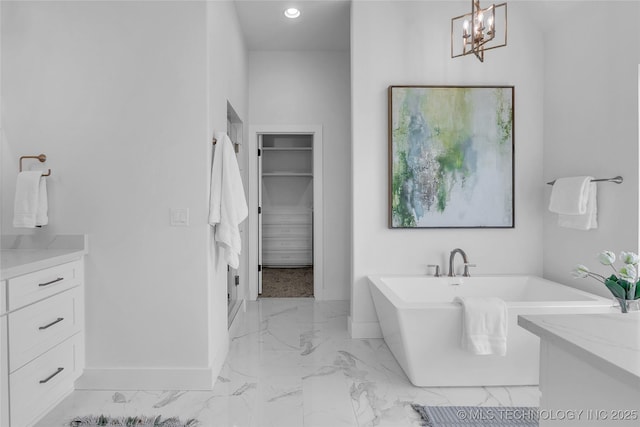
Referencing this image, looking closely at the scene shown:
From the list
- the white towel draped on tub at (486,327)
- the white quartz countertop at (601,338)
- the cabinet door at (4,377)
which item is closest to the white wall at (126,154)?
the cabinet door at (4,377)

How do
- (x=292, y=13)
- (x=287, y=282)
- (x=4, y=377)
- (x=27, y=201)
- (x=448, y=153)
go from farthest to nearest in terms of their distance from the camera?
(x=287, y=282) → (x=292, y=13) → (x=448, y=153) → (x=27, y=201) → (x=4, y=377)

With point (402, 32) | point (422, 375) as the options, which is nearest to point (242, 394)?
point (422, 375)

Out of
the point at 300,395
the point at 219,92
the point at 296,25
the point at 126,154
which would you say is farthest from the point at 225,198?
the point at 296,25

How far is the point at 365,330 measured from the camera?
A: 3.29 metres

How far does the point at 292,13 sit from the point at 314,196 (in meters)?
1.87

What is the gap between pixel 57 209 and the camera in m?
2.38

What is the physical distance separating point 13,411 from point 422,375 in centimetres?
209

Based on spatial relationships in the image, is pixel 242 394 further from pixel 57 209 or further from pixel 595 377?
pixel 595 377

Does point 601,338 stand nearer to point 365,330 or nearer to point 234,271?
point 365,330

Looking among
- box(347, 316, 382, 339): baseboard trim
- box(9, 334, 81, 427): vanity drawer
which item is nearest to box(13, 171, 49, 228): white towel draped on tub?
box(9, 334, 81, 427): vanity drawer

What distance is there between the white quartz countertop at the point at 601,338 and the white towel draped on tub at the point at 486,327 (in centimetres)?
126

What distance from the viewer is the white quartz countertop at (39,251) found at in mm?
1923

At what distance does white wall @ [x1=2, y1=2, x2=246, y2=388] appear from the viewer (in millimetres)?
2367

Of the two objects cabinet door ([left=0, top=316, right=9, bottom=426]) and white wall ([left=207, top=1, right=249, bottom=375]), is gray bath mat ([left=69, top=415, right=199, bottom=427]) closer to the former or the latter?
cabinet door ([left=0, top=316, right=9, bottom=426])
